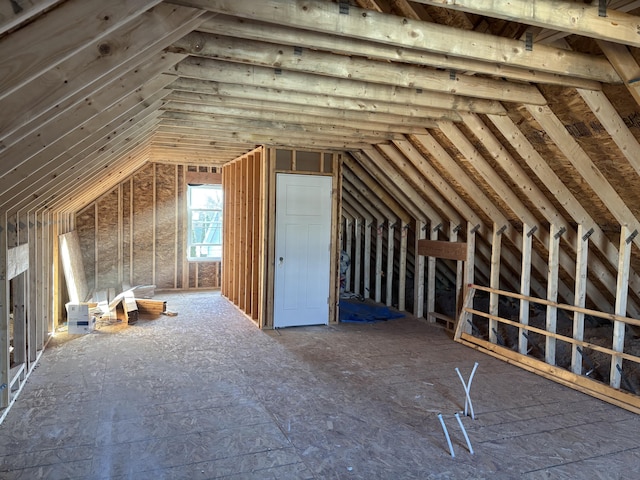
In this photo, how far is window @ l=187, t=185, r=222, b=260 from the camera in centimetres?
946

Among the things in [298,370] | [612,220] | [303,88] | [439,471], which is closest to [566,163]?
[612,220]

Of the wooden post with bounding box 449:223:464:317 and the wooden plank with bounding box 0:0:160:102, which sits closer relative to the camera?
the wooden plank with bounding box 0:0:160:102

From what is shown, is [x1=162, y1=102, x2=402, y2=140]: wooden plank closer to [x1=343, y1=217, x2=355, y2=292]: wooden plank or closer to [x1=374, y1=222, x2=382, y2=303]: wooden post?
[x1=374, y1=222, x2=382, y2=303]: wooden post

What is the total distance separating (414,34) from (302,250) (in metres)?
4.21

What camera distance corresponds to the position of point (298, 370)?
4680 mm

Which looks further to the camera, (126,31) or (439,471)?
(439,471)

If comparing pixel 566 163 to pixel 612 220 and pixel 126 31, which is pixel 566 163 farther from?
pixel 126 31

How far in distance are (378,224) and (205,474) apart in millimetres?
5711

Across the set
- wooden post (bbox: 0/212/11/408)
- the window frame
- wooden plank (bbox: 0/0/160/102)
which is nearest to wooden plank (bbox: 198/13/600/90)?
wooden plank (bbox: 0/0/160/102)

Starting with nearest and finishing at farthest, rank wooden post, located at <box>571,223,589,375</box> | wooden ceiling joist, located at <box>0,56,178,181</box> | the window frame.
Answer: wooden ceiling joist, located at <box>0,56,178,181</box>
wooden post, located at <box>571,223,589,375</box>
the window frame

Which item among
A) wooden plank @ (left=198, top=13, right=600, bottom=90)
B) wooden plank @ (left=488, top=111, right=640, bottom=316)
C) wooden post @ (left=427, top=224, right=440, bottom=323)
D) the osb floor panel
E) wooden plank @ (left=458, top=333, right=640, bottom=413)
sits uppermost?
wooden plank @ (left=198, top=13, right=600, bottom=90)

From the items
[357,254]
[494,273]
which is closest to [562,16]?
[494,273]

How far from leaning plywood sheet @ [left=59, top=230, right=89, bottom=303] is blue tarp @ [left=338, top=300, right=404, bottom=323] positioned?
429cm

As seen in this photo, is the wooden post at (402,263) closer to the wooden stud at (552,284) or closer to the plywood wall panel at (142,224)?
the wooden stud at (552,284)
